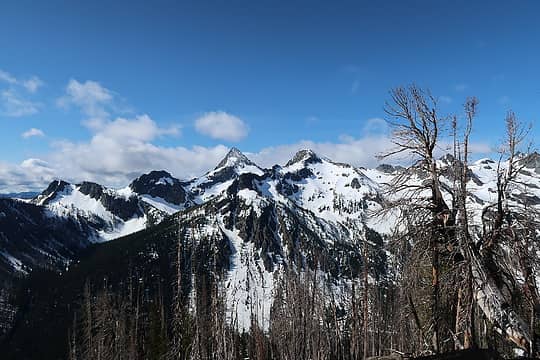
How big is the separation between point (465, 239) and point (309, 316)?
41624 millimetres

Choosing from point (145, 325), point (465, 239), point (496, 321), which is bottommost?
point (145, 325)

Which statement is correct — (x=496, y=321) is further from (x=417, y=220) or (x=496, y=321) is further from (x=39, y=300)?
(x=39, y=300)

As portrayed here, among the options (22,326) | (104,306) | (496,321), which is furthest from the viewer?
(22,326)

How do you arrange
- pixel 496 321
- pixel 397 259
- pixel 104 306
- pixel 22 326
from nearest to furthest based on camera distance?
pixel 496 321 → pixel 397 259 → pixel 104 306 → pixel 22 326

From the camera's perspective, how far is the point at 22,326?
6063 inches

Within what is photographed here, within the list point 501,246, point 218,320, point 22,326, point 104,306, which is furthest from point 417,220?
point 22,326

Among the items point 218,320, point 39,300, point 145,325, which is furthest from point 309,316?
point 39,300

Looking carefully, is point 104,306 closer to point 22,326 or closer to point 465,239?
point 465,239

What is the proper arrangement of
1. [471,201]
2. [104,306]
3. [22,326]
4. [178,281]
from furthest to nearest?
[22,326] → [104,306] → [178,281] → [471,201]

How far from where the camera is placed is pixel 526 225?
1331 cm

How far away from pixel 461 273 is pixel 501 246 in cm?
232

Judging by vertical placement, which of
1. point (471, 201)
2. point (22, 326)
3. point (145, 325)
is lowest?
point (22, 326)

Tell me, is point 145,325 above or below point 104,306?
below

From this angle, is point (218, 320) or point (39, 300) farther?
point (39, 300)
